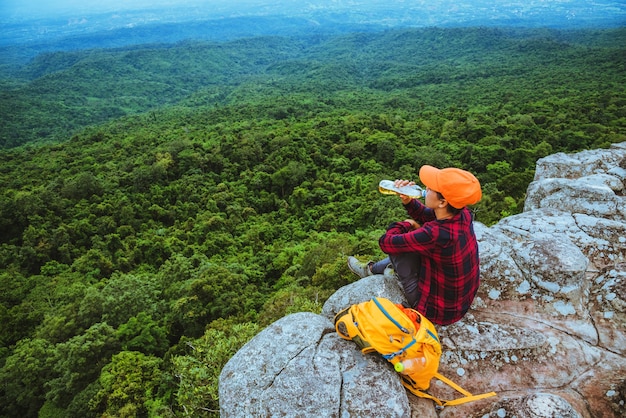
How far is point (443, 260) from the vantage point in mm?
4207

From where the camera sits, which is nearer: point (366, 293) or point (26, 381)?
point (366, 293)

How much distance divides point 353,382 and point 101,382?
40.7ft

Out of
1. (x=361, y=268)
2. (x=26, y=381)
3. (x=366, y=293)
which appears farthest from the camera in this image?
(x=26, y=381)

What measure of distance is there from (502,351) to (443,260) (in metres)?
1.58

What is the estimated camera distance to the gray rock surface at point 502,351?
3895 mm

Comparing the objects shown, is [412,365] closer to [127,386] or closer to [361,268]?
[361,268]

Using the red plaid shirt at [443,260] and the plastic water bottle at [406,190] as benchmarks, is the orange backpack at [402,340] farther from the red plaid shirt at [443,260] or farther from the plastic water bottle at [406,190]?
the plastic water bottle at [406,190]

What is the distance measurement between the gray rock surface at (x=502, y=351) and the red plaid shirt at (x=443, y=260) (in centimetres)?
52

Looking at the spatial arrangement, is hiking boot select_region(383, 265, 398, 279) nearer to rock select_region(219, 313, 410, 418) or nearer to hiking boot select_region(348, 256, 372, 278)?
hiking boot select_region(348, 256, 372, 278)

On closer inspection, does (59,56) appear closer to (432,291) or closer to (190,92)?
(190,92)

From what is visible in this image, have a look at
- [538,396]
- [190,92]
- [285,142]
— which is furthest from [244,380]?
[190,92]

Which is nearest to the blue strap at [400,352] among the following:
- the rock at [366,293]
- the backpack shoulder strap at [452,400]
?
the backpack shoulder strap at [452,400]

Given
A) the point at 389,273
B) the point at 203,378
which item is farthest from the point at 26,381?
the point at 389,273

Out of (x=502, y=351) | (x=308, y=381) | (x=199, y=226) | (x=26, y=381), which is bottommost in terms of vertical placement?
(x=199, y=226)
